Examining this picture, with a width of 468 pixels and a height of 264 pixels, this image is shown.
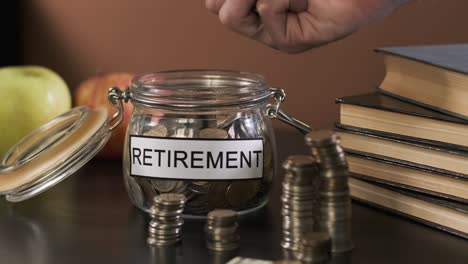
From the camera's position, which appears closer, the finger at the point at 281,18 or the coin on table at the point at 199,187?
the coin on table at the point at 199,187

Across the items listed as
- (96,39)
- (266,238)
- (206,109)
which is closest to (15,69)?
Result: (206,109)

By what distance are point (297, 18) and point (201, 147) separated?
0.96 ft

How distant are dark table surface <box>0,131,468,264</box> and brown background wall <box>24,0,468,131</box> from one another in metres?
0.92

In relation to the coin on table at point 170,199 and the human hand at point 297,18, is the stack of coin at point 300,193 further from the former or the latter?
the human hand at point 297,18

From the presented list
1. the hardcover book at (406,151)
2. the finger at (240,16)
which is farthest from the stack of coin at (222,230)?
the finger at (240,16)

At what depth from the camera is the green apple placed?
49.9 inches

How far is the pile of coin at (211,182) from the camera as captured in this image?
893 mm

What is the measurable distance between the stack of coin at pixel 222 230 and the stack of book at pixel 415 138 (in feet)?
0.68

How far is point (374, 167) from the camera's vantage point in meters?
0.94

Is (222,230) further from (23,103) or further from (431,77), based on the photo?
(23,103)

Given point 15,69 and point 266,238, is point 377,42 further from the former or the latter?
point 266,238

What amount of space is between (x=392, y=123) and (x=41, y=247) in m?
0.41

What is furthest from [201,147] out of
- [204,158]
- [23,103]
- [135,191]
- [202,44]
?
[202,44]

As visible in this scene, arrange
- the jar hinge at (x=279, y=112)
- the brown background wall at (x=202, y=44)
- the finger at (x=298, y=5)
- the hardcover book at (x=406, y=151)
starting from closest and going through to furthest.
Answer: the hardcover book at (x=406, y=151), the jar hinge at (x=279, y=112), the finger at (x=298, y=5), the brown background wall at (x=202, y=44)
